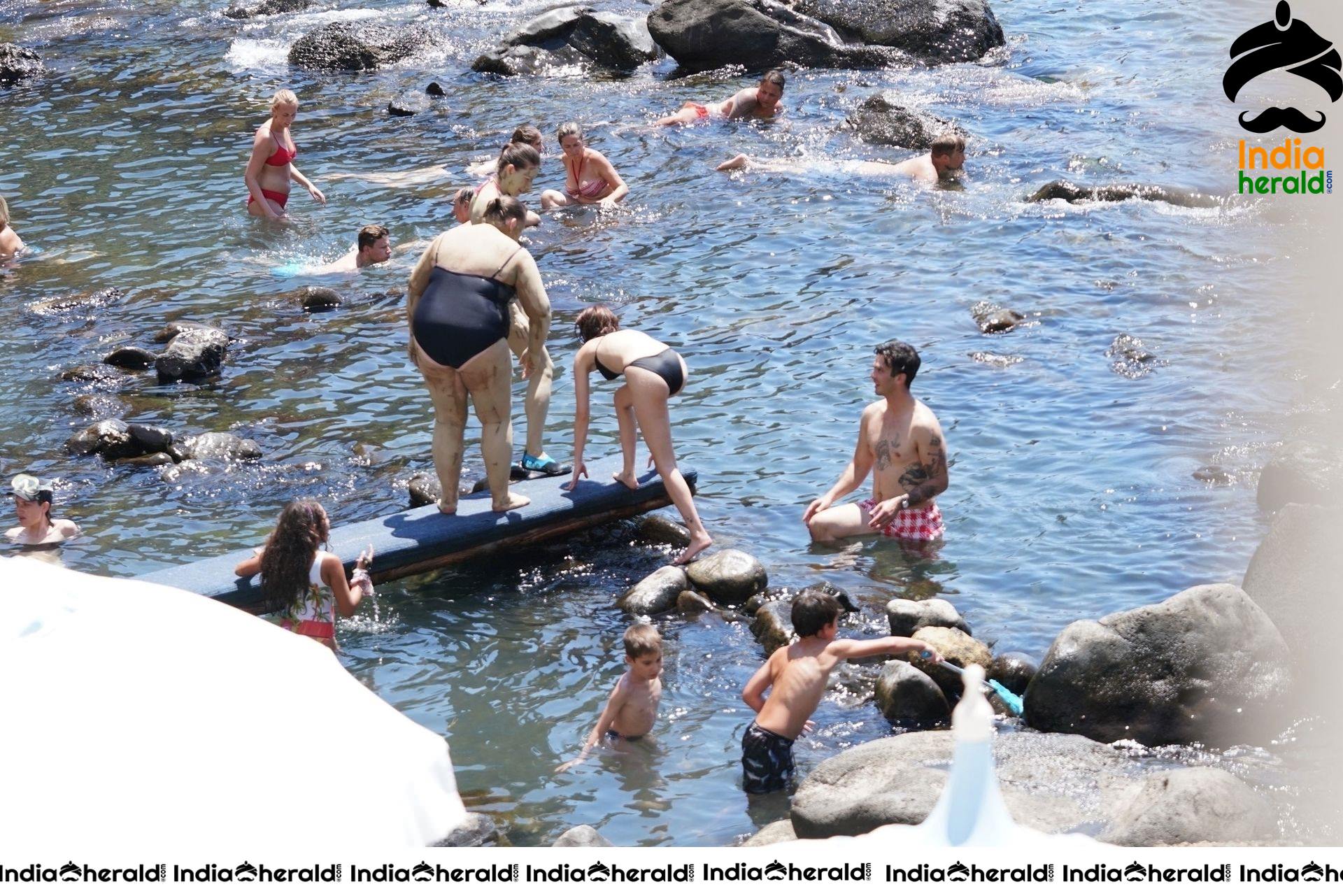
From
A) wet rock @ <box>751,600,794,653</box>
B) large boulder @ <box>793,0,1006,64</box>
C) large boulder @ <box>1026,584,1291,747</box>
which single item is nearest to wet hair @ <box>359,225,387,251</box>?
wet rock @ <box>751,600,794,653</box>

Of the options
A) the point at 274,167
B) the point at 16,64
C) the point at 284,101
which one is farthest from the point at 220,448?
the point at 16,64

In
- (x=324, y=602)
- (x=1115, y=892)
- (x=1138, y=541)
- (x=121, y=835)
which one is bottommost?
(x=1138, y=541)

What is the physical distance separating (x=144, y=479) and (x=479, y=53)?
14552mm

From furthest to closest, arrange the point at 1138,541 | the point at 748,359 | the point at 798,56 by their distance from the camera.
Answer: the point at 798,56 < the point at 748,359 < the point at 1138,541

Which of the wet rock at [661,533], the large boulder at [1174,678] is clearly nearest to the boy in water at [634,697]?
the large boulder at [1174,678]

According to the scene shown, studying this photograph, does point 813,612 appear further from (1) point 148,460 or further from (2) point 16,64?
(2) point 16,64

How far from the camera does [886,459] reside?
32.4 feet

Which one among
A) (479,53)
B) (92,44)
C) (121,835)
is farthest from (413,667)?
(92,44)

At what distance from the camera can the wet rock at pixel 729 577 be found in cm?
898

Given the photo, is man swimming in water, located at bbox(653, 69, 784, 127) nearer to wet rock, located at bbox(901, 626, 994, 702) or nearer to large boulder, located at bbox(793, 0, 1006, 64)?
large boulder, located at bbox(793, 0, 1006, 64)

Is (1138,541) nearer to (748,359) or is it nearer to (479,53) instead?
(748,359)

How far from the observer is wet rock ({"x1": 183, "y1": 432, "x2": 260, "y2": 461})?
10922mm

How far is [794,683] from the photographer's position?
7.32 m

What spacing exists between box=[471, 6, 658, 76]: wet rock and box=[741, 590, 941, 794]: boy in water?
16.5 m
